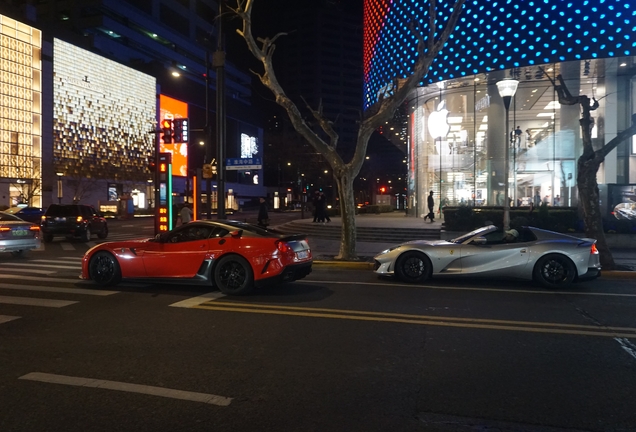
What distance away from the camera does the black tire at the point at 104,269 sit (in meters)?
9.88

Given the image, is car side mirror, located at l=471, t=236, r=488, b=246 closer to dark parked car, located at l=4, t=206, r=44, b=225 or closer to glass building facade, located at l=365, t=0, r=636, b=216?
glass building facade, located at l=365, t=0, r=636, b=216

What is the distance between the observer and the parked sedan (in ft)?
46.8

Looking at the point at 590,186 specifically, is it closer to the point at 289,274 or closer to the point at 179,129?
the point at 289,274

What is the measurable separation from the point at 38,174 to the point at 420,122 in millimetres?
39010

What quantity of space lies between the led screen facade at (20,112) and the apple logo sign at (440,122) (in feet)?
126

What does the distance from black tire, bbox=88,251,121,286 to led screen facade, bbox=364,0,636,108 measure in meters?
16.9

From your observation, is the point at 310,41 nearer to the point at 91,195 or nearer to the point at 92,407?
the point at 91,195

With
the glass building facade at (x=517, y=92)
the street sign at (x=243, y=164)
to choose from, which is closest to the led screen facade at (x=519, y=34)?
the glass building facade at (x=517, y=92)

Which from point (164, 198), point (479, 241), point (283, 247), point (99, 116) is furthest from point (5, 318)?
point (99, 116)

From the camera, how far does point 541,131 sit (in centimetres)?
2970

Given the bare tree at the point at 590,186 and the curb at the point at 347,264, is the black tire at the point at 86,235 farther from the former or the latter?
the bare tree at the point at 590,186

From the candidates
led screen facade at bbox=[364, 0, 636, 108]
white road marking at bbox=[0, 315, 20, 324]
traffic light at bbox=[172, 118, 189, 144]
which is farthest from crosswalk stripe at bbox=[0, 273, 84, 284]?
led screen facade at bbox=[364, 0, 636, 108]

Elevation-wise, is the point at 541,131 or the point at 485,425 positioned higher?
the point at 541,131

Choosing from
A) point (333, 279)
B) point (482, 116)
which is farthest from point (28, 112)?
point (333, 279)
